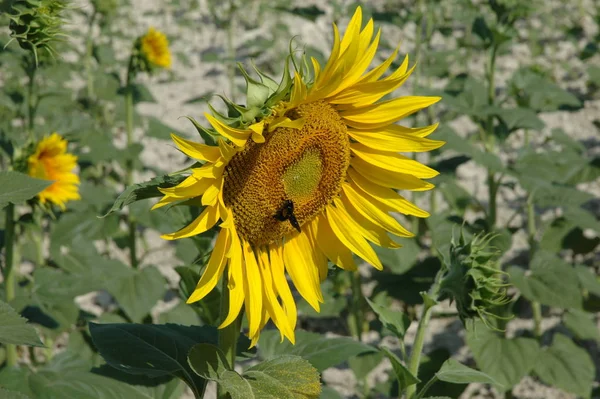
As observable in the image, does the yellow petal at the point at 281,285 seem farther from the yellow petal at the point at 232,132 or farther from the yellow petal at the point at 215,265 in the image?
the yellow petal at the point at 232,132

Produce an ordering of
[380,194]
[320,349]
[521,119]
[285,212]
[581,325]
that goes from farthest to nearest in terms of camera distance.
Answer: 1. [581,325]
2. [521,119]
3. [320,349]
4. [380,194]
5. [285,212]

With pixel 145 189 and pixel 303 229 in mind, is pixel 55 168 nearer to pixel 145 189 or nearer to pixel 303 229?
pixel 303 229

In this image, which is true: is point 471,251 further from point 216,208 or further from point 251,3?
point 251,3

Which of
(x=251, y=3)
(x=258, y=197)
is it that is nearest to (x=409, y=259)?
(x=258, y=197)

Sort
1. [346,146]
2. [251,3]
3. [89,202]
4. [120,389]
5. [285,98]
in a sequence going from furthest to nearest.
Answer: [251,3] < [89,202] < [120,389] < [346,146] < [285,98]

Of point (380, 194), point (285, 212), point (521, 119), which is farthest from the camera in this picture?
point (521, 119)

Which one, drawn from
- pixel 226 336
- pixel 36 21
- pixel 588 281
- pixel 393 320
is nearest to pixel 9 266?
pixel 36 21

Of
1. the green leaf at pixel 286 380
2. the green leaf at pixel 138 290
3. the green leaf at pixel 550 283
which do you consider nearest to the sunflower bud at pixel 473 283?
the green leaf at pixel 286 380
